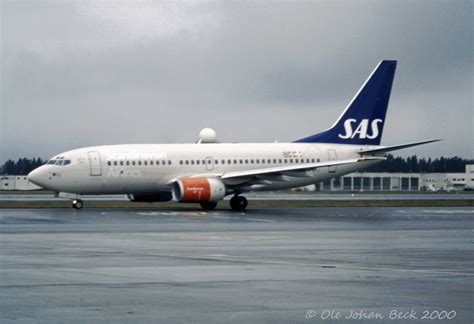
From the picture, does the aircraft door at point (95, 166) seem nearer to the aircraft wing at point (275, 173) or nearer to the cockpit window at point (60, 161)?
the cockpit window at point (60, 161)

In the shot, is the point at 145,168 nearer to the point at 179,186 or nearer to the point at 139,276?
the point at 179,186

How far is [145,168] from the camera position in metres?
56.3

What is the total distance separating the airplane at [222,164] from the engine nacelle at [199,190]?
54 mm

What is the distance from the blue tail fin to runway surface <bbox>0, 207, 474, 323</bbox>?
24.6 m

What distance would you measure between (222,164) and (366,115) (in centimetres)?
1059

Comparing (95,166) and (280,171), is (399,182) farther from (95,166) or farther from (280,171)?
(95,166)

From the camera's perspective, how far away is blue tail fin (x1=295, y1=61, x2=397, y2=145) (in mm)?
62062

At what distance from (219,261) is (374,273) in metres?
4.14

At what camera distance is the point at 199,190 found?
53.9 m

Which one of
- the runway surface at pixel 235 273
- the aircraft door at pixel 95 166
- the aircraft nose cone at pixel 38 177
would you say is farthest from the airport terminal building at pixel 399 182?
the runway surface at pixel 235 273

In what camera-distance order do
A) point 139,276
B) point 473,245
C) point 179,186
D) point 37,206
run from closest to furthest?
1. point 139,276
2. point 473,245
3. point 179,186
4. point 37,206

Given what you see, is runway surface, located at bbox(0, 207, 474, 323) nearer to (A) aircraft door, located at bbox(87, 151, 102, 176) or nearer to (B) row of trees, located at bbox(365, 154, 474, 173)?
(A) aircraft door, located at bbox(87, 151, 102, 176)

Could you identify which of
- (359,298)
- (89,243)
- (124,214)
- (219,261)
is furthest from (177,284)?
(124,214)

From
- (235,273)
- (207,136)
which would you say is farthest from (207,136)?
(235,273)
